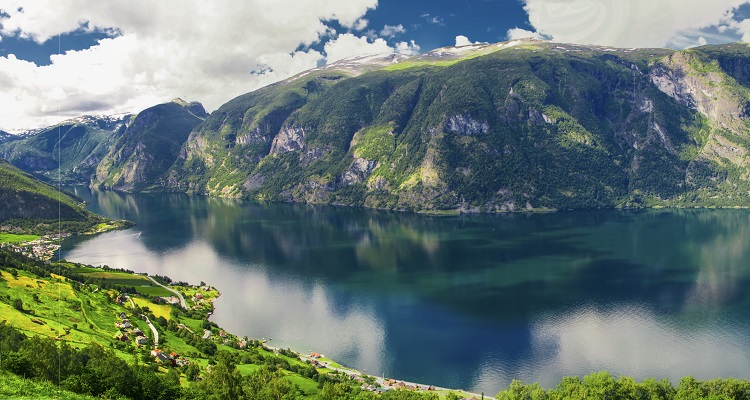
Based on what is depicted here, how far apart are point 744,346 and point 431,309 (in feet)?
166

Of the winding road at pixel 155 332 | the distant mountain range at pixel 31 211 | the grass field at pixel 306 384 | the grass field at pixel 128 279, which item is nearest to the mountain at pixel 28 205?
the distant mountain range at pixel 31 211

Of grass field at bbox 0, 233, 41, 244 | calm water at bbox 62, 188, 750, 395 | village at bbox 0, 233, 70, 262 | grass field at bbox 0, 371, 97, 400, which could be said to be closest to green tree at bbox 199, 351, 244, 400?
grass field at bbox 0, 371, 97, 400

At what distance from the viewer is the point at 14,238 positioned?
158 m

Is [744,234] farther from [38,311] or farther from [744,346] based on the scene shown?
[38,311]

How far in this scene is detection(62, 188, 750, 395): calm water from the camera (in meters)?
73.2

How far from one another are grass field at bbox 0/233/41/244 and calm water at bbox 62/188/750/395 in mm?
12773

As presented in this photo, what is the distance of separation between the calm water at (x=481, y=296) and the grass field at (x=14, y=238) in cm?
1277

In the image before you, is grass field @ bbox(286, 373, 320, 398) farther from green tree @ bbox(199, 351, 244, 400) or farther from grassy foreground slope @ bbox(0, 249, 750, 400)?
green tree @ bbox(199, 351, 244, 400)

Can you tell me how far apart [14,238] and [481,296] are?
149 metres

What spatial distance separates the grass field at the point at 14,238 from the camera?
15291 centimetres

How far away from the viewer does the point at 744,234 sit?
6890 inches

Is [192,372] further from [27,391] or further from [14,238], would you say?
[14,238]

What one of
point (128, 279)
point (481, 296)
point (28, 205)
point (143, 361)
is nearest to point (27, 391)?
point (143, 361)

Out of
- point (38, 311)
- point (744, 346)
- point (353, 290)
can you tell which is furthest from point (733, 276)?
point (38, 311)
